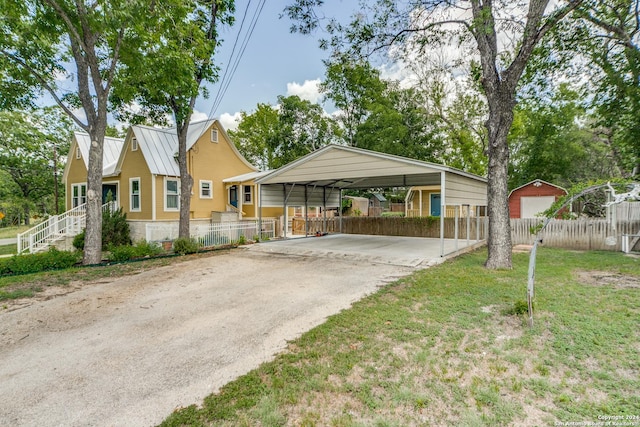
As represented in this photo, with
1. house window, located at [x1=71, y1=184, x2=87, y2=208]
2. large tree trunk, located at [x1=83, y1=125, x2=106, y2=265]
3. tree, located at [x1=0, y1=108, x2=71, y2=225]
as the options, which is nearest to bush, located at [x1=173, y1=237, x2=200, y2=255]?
large tree trunk, located at [x1=83, y1=125, x2=106, y2=265]

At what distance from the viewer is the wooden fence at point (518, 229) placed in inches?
404

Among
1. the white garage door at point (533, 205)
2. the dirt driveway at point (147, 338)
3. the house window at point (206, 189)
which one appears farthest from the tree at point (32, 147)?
the white garage door at point (533, 205)

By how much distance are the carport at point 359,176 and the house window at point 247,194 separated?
3099 millimetres

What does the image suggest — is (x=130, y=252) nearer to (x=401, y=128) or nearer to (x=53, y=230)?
(x=53, y=230)

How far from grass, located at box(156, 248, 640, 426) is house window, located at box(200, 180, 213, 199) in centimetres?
1242

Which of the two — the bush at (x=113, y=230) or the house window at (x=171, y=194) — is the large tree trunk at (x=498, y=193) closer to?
the bush at (x=113, y=230)

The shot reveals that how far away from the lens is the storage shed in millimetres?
18219

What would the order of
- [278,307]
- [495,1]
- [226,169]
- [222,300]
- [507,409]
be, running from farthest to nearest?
[226,169], [495,1], [222,300], [278,307], [507,409]

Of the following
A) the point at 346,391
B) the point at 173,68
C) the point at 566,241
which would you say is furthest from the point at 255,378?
the point at 566,241

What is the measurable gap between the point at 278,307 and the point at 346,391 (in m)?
2.48

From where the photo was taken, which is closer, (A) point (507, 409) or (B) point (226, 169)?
(A) point (507, 409)

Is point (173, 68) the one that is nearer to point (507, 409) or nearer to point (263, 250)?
point (263, 250)

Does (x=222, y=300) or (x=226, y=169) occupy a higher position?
(x=226, y=169)

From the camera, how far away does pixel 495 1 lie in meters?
7.25
